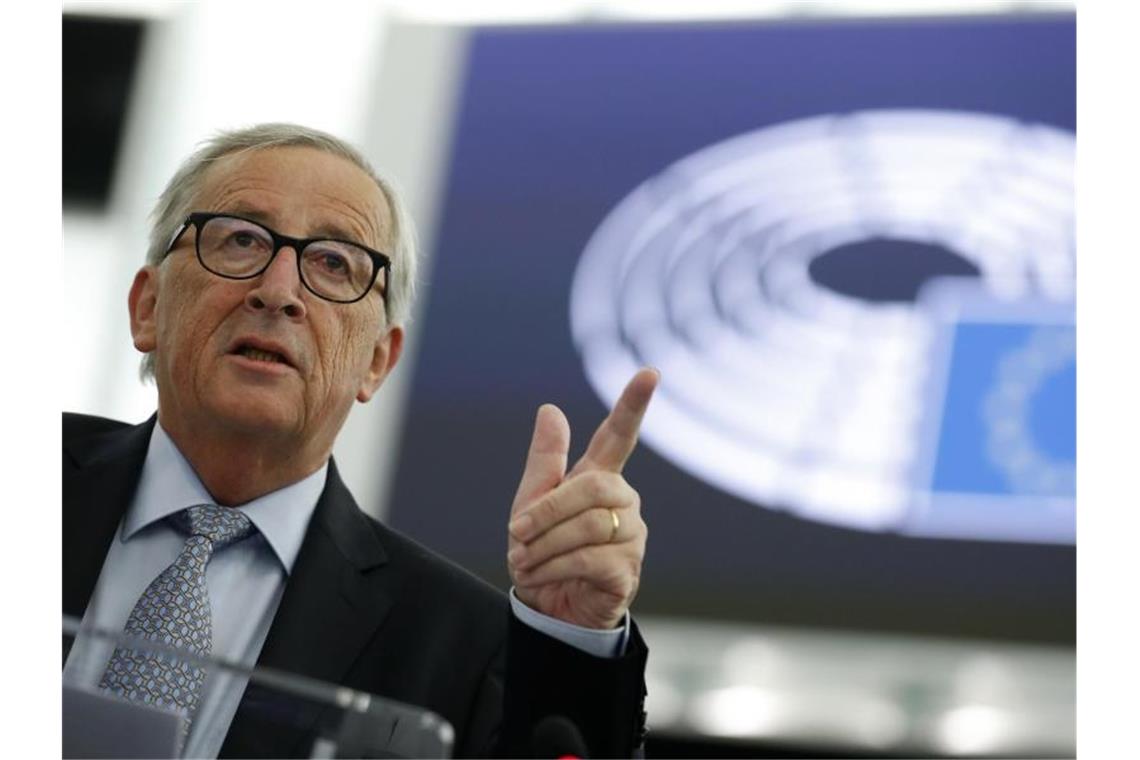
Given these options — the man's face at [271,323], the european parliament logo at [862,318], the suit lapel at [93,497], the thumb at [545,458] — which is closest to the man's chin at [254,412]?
the man's face at [271,323]

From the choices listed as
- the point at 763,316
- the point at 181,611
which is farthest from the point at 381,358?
the point at 763,316

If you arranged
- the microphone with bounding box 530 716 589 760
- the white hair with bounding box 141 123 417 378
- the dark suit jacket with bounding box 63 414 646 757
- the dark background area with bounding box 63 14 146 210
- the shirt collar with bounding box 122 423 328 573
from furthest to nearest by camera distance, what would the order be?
1. the dark background area with bounding box 63 14 146 210
2. the white hair with bounding box 141 123 417 378
3. the shirt collar with bounding box 122 423 328 573
4. the dark suit jacket with bounding box 63 414 646 757
5. the microphone with bounding box 530 716 589 760

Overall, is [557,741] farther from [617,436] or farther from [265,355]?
[265,355]

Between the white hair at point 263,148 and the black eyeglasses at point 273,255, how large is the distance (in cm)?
4

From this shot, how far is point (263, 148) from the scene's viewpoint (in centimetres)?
164

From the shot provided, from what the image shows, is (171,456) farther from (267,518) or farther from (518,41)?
(518,41)

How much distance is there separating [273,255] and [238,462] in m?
0.22

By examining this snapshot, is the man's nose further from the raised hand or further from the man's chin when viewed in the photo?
the raised hand

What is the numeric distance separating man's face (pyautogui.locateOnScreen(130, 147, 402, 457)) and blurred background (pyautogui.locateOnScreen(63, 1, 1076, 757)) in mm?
1780

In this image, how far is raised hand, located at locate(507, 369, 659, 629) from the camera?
4.04 feet

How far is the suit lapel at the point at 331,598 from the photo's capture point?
1.44m

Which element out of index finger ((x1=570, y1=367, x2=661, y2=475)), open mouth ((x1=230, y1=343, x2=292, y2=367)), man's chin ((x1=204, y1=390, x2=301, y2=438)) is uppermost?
open mouth ((x1=230, y1=343, x2=292, y2=367))

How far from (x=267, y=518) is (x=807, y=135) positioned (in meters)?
2.67

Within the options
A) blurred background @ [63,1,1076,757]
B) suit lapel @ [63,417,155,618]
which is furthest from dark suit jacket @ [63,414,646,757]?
blurred background @ [63,1,1076,757]
